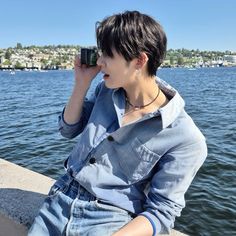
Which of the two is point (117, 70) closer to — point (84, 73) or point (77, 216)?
point (84, 73)

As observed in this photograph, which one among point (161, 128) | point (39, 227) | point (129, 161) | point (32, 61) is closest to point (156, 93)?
point (161, 128)

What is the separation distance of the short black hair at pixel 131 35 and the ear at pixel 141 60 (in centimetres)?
2

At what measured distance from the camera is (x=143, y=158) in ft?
6.35

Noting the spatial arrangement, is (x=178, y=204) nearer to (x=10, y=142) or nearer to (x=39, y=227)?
(x=39, y=227)

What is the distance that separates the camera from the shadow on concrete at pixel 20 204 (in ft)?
7.95

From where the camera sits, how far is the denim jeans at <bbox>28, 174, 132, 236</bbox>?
1.94 metres

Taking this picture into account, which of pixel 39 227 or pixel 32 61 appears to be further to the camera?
pixel 32 61

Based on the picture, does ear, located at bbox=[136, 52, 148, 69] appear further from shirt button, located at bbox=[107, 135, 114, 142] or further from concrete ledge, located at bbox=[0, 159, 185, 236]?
concrete ledge, located at bbox=[0, 159, 185, 236]

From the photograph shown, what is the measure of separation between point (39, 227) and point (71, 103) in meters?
0.74

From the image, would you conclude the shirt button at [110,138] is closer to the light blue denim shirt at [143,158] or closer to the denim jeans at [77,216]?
the light blue denim shirt at [143,158]

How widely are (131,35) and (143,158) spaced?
24.5 inches

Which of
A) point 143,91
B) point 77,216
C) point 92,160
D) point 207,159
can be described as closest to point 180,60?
point 207,159

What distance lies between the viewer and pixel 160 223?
6.24 feet

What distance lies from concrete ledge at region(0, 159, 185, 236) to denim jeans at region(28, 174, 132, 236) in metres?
0.34
